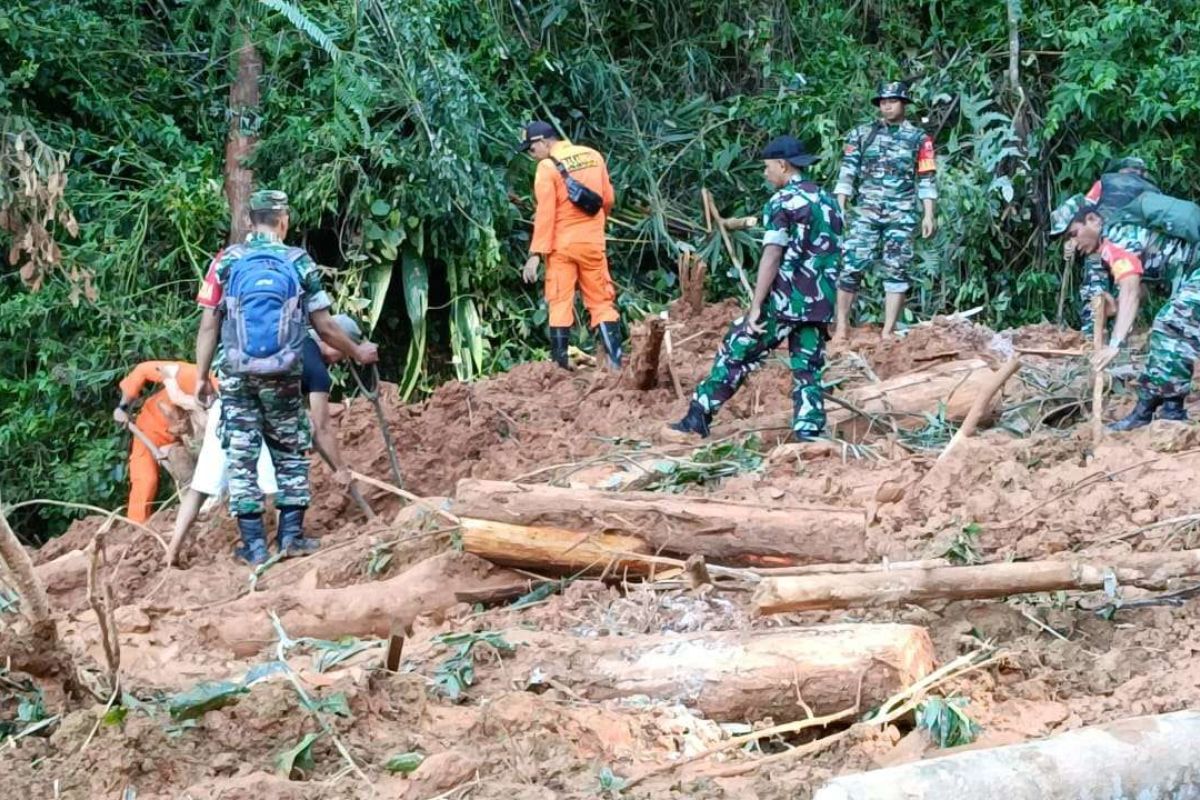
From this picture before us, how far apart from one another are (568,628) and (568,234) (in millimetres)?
5505

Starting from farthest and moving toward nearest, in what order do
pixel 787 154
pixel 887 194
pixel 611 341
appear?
pixel 611 341 < pixel 887 194 < pixel 787 154

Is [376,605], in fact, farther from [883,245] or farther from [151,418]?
[883,245]

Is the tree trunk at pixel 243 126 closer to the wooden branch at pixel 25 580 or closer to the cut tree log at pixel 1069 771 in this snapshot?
the wooden branch at pixel 25 580

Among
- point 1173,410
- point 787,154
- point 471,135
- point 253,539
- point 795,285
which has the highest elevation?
point 787,154

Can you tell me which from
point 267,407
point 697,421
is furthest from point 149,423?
point 697,421

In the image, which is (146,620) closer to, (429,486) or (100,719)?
(100,719)

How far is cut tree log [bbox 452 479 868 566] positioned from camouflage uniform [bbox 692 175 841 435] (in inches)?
88.9

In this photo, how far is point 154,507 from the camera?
9844 mm

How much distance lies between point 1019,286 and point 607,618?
30.1 ft

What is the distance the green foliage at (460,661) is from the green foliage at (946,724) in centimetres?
136

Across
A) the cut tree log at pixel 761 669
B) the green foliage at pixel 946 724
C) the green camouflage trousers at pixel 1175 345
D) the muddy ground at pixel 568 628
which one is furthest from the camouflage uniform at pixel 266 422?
the green camouflage trousers at pixel 1175 345

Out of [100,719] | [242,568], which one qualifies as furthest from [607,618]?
[242,568]

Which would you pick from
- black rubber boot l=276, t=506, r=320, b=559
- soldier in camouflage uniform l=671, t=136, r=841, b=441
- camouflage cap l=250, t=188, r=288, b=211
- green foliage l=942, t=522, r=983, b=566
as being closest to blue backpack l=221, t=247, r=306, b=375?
camouflage cap l=250, t=188, r=288, b=211

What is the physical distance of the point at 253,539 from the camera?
7207mm
